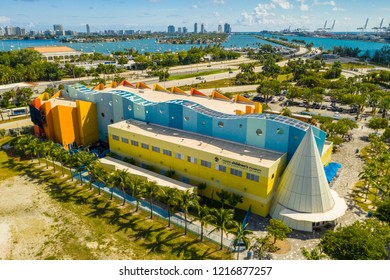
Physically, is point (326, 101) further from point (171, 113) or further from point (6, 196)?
point (6, 196)

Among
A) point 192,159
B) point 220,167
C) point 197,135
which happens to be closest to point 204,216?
point 220,167

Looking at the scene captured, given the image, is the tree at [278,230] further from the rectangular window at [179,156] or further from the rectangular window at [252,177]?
the rectangular window at [179,156]

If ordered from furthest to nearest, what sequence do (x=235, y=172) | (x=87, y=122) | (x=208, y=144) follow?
1. (x=87, y=122)
2. (x=208, y=144)
3. (x=235, y=172)

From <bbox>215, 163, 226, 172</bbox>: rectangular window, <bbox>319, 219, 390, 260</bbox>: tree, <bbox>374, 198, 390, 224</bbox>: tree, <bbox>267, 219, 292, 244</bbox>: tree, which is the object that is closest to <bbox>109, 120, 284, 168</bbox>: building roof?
<bbox>215, 163, 226, 172</bbox>: rectangular window

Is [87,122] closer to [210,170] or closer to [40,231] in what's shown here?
[40,231]

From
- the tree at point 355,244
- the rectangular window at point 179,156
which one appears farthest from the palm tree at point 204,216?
the rectangular window at point 179,156

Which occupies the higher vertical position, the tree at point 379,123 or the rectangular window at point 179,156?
the rectangular window at point 179,156

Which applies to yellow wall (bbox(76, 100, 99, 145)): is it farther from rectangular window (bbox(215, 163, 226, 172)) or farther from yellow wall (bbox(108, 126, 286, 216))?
rectangular window (bbox(215, 163, 226, 172))

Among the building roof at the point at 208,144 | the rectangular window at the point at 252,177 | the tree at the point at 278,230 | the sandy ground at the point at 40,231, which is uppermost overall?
the building roof at the point at 208,144
